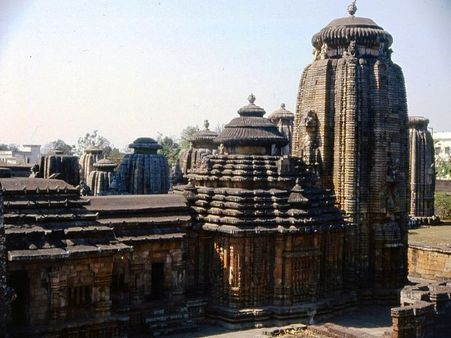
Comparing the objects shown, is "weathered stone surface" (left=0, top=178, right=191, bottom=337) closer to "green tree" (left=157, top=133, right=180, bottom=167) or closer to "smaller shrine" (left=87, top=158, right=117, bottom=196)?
"smaller shrine" (left=87, top=158, right=117, bottom=196)

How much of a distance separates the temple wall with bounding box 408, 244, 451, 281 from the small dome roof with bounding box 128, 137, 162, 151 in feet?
40.9

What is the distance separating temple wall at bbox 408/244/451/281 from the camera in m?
26.6

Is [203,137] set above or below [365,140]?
above

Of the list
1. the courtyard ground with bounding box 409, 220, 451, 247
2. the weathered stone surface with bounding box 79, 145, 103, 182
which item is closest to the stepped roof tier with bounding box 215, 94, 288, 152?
the courtyard ground with bounding box 409, 220, 451, 247

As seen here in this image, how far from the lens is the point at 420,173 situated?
131ft

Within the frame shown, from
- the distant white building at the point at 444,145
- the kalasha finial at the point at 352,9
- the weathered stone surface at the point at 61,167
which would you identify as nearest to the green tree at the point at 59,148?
the weathered stone surface at the point at 61,167

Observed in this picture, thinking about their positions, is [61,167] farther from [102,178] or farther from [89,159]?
[89,159]

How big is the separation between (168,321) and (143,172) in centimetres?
1010

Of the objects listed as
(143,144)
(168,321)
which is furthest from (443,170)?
(168,321)

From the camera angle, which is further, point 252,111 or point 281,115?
point 281,115

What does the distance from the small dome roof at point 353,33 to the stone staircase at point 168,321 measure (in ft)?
36.5

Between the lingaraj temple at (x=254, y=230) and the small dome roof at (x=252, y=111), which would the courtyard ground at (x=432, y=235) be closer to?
the lingaraj temple at (x=254, y=230)

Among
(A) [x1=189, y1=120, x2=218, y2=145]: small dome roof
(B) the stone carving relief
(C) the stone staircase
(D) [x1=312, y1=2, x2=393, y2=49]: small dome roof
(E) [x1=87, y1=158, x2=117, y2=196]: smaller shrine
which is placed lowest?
(C) the stone staircase

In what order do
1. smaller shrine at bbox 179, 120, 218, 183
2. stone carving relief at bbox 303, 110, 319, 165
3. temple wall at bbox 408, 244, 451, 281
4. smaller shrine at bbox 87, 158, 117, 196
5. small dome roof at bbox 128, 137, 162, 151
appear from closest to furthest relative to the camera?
1. stone carving relief at bbox 303, 110, 319, 165
2. temple wall at bbox 408, 244, 451, 281
3. small dome roof at bbox 128, 137, 162, 151
4. smaller shrine at bbox 87, 158, 117, 196
5. smaller shrine at bbox 179, 120, 218, 183
